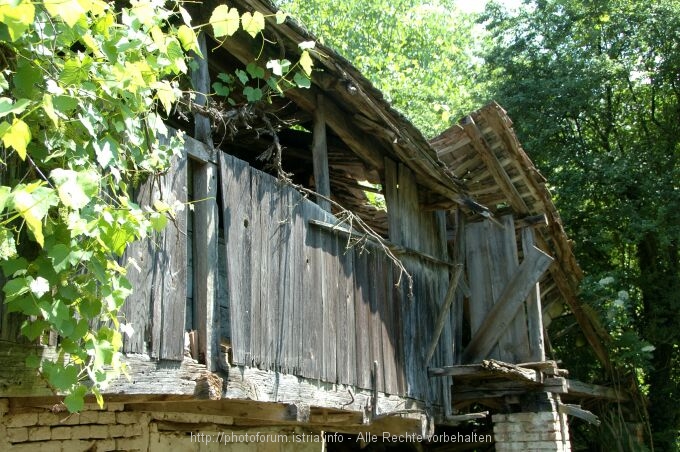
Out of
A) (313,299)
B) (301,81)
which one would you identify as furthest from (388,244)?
(301,81)

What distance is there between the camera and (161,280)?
474 cm

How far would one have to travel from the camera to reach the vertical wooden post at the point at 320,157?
22.7ft

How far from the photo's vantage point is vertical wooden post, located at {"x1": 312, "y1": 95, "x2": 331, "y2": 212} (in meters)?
6.93

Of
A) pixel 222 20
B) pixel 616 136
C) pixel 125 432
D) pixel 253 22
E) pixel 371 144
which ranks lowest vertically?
pixel 125 432

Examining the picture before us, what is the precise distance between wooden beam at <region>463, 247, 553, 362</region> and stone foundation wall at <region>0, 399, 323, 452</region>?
254 cm

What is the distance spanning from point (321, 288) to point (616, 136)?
10.6m

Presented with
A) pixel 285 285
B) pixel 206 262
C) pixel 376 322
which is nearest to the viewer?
pixel 206 262

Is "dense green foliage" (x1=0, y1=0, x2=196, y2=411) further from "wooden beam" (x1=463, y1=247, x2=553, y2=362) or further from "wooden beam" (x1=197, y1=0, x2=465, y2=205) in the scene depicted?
"wooden beam" (x1=463, y1=247, x2=553, y2=362)

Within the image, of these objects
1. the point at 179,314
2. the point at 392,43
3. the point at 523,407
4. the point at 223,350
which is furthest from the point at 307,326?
the point at 392,43

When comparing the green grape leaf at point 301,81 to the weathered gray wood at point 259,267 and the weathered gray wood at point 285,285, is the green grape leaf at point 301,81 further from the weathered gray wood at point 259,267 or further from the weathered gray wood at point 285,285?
the weathered gray wood at point 285,285

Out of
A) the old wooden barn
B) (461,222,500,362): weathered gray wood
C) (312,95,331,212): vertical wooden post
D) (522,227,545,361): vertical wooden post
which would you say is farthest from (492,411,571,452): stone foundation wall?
(312,95,331,212): vertical wooden post

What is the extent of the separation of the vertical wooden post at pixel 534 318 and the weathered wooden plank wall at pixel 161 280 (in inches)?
197

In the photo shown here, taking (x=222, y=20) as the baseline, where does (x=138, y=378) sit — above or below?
below

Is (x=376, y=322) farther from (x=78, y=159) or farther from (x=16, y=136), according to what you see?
(x=16, y=136)
